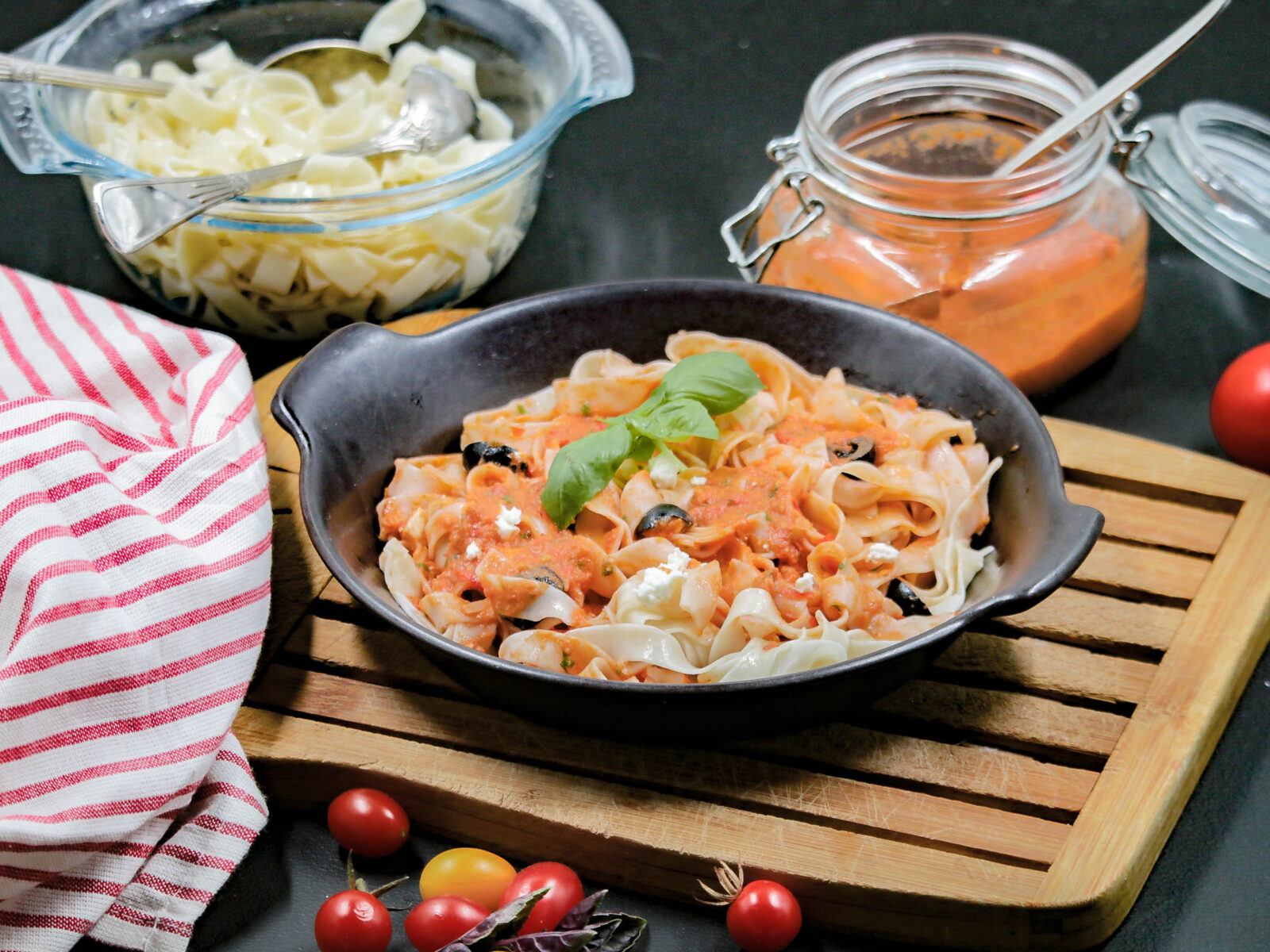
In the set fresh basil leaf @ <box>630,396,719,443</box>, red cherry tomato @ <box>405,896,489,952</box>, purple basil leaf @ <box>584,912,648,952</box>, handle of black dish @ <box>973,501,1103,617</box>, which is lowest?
red cherry tomato @ <box>405,896,489,952</box>

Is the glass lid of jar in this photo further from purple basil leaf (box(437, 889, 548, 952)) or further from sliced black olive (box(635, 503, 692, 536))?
purple basil leaf (box(437, 889, 548, 952))

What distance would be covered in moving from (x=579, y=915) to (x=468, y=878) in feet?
1.09

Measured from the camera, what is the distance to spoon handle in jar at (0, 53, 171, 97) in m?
4.00

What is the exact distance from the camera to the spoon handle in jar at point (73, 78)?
13.1ft

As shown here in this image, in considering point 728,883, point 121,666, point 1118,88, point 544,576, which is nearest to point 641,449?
point 544,576

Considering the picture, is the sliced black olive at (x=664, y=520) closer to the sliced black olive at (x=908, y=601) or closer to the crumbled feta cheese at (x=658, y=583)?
the crumbled feta cheese at (x=658, y=583)

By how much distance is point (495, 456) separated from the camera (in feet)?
11.1

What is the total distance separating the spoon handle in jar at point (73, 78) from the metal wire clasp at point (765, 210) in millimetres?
2131

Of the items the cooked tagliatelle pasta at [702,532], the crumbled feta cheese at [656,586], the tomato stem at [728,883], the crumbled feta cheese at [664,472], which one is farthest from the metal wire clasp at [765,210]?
the tomato stem at [728,883]

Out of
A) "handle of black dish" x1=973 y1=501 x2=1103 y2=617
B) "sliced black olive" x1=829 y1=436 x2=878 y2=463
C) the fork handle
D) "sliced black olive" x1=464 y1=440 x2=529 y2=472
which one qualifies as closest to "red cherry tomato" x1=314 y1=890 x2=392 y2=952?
"sliced black olive" x1=464 y1=440 x2=529 y2=472

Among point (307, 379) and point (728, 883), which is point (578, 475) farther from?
point (728, 883)

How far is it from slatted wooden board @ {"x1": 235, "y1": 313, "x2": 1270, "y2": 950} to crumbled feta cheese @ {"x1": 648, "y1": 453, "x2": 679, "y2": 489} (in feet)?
2.29

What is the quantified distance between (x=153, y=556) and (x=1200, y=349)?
11.7ft

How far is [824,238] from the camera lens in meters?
4.07
